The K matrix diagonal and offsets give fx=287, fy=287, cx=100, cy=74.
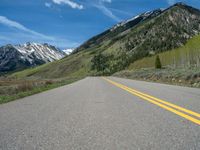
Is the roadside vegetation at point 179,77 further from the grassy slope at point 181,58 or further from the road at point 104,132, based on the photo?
the grassy slope at point 181,58

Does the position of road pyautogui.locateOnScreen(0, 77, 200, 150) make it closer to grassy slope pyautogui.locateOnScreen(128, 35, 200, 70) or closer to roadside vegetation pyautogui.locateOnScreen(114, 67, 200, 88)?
roadside vegetation pyautogui.locateOnScreen(114, 67, 200, 88)

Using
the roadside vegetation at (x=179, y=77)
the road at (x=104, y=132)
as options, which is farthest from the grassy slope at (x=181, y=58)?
the road at (x=104, y=132)

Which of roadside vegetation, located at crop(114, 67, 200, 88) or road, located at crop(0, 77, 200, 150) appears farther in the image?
roadside vegetation, located at crop(114, 67, 200, 88)

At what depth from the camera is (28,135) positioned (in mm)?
5145

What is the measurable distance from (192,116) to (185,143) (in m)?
2.61

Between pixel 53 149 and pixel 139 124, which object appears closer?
pixel 53 149

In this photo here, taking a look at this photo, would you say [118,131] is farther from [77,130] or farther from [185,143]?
[185,143]

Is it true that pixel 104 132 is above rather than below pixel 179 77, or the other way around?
above

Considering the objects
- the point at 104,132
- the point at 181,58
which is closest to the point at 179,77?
the point at 104,132

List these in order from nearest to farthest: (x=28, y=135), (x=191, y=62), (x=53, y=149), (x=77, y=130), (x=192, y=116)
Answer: (x=53, y=149), (x=28, y=135), (x=77, y=130), (x=192, y=116), (x=191, y=62)

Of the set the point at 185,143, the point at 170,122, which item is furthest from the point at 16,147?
the point at 170,122

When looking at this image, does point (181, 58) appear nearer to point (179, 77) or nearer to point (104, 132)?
point (179, 77)

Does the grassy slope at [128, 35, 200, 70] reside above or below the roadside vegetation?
above

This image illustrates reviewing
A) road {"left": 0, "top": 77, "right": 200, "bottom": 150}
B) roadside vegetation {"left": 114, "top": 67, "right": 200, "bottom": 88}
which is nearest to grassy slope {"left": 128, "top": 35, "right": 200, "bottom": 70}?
roadside vegetation {"left": 114, "top": 67, "right": 200, "bottom": 88}
